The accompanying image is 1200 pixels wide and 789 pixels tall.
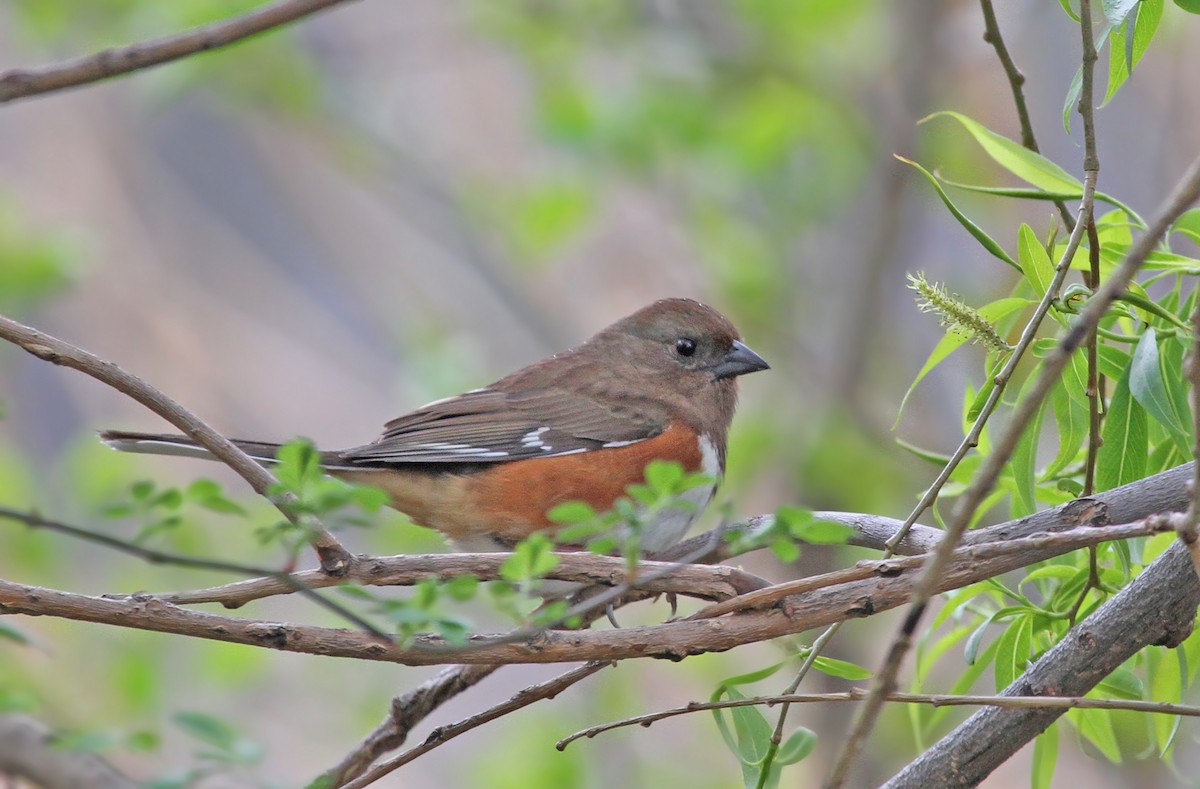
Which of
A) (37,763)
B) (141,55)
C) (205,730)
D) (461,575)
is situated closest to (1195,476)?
(461,575)

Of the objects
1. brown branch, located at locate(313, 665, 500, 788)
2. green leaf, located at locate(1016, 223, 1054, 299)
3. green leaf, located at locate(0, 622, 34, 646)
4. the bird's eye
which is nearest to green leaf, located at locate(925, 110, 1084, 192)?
green leaf, located at locate(1016, 223, 1054, 299)

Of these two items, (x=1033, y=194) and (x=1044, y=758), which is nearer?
(x=1033, y=194)

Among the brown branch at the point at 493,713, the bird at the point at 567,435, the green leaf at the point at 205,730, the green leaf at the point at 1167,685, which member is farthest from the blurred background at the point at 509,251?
the green leaf at the point at 1167,685

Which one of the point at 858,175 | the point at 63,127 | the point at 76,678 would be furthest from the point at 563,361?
the point at 63,127

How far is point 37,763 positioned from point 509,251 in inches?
174

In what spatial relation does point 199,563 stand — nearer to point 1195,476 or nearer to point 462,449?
point 1195,476

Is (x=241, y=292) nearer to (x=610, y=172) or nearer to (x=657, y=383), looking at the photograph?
(x=610, y=172)

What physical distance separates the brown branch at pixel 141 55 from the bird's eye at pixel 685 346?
8.52ft

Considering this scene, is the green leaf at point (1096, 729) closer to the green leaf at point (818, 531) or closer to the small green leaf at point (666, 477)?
the green leaf at point (818, 531)

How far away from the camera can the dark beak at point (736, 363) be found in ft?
12.9

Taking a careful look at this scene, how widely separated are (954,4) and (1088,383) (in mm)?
4810

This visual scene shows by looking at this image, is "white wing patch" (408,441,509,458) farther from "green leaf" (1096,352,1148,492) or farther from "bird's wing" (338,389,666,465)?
"green leaf" (1096,352,1148,492)

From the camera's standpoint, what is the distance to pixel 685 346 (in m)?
4.02

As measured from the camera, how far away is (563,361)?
162 inches
